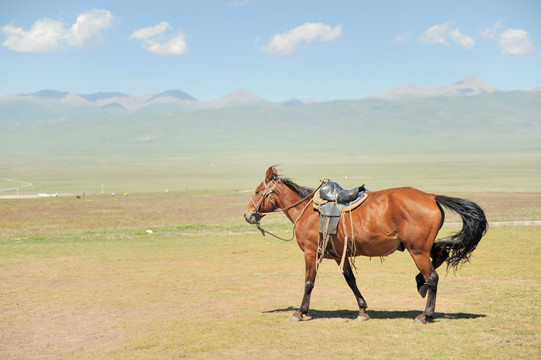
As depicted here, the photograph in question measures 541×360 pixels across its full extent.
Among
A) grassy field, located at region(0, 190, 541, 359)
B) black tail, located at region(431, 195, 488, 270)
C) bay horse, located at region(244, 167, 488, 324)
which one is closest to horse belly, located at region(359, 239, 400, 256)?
bay horse, located at region(244, 167, 488, 324)

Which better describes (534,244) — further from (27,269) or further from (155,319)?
(27,269)

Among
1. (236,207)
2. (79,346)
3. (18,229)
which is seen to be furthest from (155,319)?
(236,207)

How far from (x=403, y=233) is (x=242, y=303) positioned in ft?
13.7

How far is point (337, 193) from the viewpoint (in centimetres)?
1162

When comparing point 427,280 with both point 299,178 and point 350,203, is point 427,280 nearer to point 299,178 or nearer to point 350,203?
point 350,203

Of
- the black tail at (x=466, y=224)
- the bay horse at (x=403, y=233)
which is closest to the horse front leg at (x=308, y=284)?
the bay horse at (x=403, y=233)

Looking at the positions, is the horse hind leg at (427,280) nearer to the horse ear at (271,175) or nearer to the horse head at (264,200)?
the horse head at (264,200)

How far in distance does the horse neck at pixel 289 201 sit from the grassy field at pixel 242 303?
2028 millimetres

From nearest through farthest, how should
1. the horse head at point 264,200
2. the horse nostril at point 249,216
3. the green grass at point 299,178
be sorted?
the horse nostril at point 249,216 → the horse head at point 264,200 → the green grass at point 299,178

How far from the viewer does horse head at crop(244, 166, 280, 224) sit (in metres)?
12.4

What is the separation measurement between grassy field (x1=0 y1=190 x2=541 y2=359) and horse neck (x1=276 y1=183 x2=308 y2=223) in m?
2.03

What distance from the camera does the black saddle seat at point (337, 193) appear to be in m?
11.4

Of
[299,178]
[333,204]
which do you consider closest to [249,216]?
[333,204]

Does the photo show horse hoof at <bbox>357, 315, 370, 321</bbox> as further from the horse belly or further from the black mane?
the black mane
